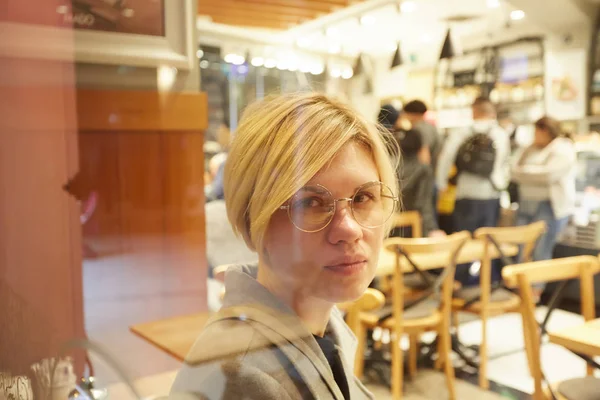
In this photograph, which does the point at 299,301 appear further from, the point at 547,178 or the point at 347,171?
the point at 547,178

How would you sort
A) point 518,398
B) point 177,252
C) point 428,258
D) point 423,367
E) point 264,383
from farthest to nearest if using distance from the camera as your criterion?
point 423,367 < point 428,258 < point 518,398 < point 177,252 < point 264,383

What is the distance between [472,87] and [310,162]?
506cm

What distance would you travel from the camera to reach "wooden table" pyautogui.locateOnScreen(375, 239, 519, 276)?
2031 mm

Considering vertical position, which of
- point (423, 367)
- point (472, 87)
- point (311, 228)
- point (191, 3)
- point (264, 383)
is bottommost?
point (423, 367)

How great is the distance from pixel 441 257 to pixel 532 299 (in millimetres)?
652

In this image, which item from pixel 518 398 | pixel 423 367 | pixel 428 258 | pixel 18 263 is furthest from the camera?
pixel 423 367

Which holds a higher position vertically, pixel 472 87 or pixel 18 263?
pixel 472 87

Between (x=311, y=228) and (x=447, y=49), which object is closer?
(x=311, y=228)

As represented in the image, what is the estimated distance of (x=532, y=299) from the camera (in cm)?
155

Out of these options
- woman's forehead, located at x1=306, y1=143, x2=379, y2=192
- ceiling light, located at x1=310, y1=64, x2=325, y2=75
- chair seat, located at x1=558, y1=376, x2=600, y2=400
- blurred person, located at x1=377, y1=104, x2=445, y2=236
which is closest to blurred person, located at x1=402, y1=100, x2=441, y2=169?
blurred person, located at x1=377, y1=104, x2=445, y2=236

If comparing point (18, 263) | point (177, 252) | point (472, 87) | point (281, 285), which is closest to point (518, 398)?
point (177, 252)

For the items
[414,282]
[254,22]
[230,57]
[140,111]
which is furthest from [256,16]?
[414,282]

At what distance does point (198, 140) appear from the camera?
3.79 ft

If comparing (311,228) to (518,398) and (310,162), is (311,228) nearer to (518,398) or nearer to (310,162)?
(310,162)
